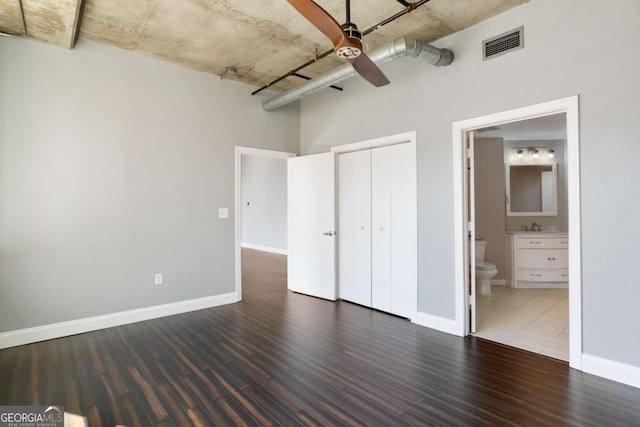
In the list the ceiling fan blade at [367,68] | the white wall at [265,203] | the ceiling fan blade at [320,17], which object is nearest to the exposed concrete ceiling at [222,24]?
the ceiling fan blade at [367,68]

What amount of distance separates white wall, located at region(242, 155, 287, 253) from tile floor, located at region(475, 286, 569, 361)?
5482 millimetres

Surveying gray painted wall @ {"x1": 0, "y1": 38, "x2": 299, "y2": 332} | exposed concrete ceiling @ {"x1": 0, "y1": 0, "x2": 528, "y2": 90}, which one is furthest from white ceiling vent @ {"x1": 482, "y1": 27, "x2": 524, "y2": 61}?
gray painted wall @ {"x1": 0, "y1": 38, "x2": 299, "y2": 332}

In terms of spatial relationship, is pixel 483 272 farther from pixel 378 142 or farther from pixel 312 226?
pixel 312 226

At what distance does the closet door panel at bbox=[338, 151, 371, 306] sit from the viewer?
4371 mm

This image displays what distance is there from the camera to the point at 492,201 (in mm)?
5641

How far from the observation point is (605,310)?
2518 millimetres

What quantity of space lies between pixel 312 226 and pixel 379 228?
1.14 m

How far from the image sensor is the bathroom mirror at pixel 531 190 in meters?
6.03

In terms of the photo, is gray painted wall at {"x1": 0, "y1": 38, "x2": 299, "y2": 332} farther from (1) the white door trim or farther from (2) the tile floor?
(2) the tile floor

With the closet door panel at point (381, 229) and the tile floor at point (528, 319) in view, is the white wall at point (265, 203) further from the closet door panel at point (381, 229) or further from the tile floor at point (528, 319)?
the tile floor at point (528, 319)

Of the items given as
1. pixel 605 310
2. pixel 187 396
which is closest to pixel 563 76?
pixel 605 310

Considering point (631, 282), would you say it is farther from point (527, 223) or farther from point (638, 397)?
point (527, 223)

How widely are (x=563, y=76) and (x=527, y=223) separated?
4059 mm

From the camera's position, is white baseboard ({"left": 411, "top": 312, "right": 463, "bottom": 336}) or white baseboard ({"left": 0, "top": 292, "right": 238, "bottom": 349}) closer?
white baseboard ({"left": 0, "top": 292, "right": 238, "bottom": 349})
